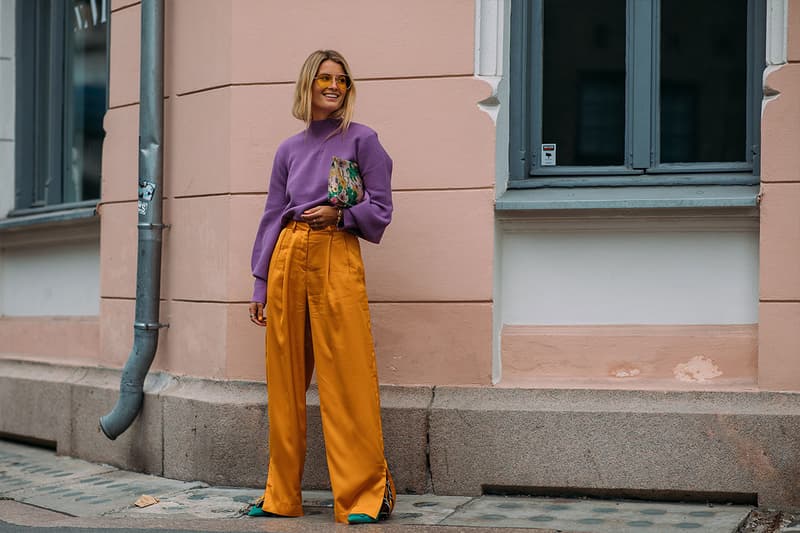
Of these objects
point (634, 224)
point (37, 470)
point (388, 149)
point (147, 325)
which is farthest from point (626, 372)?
point (37, 470)

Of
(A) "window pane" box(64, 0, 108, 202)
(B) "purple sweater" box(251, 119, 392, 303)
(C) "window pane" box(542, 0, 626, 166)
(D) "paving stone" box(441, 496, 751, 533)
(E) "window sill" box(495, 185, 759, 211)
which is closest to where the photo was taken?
(D) "paving stone" box(441, 496, 751, 533)

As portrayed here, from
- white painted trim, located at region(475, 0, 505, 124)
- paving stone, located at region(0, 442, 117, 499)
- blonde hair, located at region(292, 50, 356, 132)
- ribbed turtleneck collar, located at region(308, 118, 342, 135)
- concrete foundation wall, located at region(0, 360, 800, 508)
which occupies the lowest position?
paving stone, located at region(0, 442, 117, 499)

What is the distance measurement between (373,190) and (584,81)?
56.8 inches

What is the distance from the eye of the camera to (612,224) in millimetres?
5848

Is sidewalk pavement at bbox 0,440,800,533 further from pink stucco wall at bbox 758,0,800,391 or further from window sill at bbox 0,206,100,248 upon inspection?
window sill at bbox 0,206,100,248

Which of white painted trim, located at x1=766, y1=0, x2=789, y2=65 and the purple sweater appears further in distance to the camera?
white painted trim, located at x1=766, y1=0, x2=789, y2=65

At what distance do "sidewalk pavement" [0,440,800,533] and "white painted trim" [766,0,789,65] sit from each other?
6.80 feet

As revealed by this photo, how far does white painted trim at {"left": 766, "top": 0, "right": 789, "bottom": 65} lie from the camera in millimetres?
5535

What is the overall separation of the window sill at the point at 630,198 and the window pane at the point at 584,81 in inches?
8.8

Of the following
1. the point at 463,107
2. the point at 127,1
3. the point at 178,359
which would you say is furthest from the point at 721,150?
the point at 127,1

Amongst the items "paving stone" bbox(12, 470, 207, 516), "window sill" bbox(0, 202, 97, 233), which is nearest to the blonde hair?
"paving stone" bbox(12, 470, 207, 516)

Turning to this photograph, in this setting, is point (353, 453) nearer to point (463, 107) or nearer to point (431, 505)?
point (431, 505)

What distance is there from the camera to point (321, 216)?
17.2 feet

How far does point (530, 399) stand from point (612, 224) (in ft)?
3.09
